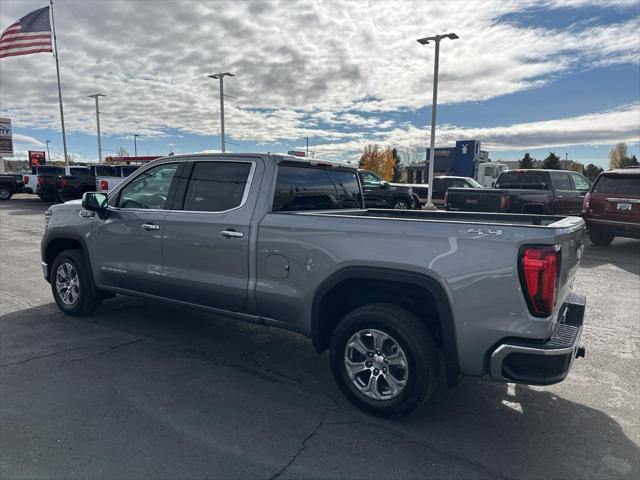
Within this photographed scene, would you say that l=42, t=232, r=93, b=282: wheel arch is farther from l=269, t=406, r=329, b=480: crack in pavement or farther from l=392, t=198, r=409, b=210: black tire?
l=392, t=198, r=409, b=210: black tire

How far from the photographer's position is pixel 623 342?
182 inches

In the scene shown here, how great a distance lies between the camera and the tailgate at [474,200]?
1166 cm

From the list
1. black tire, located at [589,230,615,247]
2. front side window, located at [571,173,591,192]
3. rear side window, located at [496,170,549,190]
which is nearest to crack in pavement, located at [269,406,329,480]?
black tire, located at [589,230,615,247]

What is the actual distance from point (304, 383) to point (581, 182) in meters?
13.3

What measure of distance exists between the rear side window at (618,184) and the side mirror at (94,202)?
10187mm

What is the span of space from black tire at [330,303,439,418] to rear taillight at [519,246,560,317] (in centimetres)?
71

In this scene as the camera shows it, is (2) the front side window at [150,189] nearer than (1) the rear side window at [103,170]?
Yes

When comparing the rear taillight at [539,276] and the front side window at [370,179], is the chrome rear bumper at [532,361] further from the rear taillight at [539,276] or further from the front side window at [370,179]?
the front side window at [370,179]

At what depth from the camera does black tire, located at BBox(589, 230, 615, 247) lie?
10.6 m

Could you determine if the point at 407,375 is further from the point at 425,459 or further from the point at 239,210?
the point at 239,210

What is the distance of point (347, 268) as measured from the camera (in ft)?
10.4

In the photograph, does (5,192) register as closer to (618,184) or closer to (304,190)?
(304,190)

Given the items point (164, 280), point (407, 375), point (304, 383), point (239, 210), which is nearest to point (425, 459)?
point (407, 375)

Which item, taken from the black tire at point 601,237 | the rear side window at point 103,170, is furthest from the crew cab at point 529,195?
the rear side window at point 103,170
